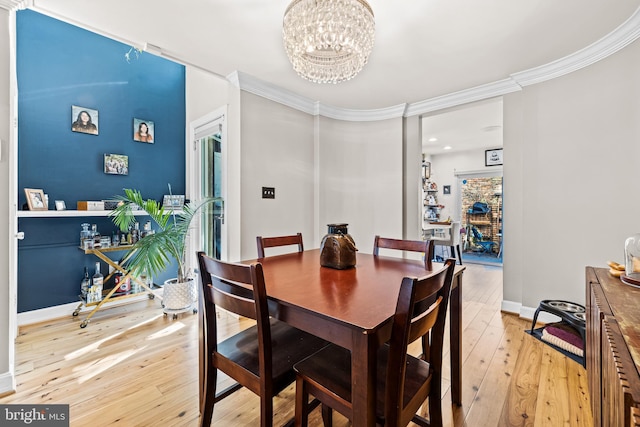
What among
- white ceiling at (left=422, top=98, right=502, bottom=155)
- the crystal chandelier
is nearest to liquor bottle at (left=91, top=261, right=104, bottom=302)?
the crystal chandelier

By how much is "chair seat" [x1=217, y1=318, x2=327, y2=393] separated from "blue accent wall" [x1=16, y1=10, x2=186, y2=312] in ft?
8.41

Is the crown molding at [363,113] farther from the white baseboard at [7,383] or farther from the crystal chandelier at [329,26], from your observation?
the white baseboard at [7,383]

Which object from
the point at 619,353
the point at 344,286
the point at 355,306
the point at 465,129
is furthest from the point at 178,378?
the point at 465,129

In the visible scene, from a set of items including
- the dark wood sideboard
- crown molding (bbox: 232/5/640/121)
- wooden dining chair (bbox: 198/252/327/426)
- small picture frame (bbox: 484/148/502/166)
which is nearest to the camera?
the dark wood sideboard

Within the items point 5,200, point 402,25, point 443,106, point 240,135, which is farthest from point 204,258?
point 443,106

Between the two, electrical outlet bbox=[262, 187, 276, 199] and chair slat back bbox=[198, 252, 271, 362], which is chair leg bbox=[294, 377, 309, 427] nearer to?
chair slat back bbox=[198, 252, 271, 362]

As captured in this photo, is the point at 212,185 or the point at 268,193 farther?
the point at 212,185

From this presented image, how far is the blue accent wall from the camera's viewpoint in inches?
103

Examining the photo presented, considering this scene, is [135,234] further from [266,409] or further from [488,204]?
[488,204]

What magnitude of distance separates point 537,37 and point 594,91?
0.76 meters

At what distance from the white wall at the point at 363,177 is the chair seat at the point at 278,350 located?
2.17 meters

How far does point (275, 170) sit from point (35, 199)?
2.18 meters

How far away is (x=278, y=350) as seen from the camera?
129 cm

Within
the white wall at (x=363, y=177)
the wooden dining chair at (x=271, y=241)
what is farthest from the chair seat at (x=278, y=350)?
the white wall at (x=363, y=177)
